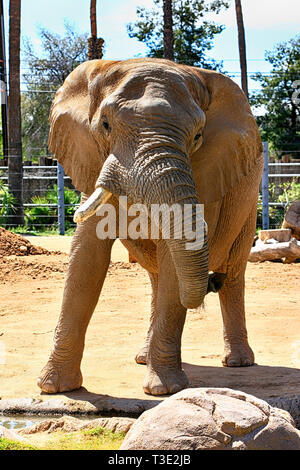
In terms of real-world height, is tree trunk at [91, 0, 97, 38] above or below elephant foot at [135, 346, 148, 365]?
above

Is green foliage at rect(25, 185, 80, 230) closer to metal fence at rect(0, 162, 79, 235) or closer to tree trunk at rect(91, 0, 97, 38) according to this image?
metal fence at rect(0, 162, 79, 235)

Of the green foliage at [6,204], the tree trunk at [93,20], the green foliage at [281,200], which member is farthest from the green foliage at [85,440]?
the tree trunk at [93,20]

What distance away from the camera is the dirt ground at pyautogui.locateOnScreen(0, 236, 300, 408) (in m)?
6.22

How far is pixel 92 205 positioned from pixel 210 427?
6.17 ft

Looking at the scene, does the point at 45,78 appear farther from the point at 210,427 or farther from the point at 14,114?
the point at 210,427

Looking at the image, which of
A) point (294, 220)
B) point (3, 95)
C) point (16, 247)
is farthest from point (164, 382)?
point (3, 95)

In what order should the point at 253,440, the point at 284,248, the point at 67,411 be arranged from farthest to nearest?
the point at 284,248
the point at 67,411
the point at 253,440

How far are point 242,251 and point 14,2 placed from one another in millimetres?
15503

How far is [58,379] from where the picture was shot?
19.4 feet

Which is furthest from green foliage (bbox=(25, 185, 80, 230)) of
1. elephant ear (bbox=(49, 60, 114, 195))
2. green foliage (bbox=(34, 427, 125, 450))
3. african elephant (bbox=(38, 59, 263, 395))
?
green foliage (bbox=(34, 427, 125, 450))

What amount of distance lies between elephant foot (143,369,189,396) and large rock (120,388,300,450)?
5.82ft

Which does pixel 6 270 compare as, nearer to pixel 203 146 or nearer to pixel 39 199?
pixel 203 146

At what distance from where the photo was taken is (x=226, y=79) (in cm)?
607

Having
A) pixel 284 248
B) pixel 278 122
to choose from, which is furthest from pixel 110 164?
pixel 278 122
